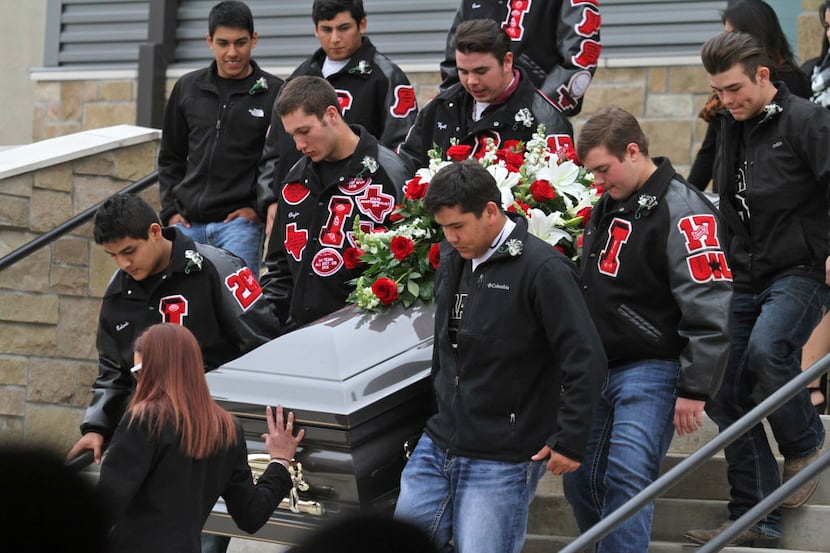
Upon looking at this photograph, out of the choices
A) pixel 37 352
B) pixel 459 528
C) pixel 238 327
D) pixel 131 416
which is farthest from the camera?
pixel 37 352

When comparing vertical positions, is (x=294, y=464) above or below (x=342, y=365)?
below

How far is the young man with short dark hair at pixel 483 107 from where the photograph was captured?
18.0 feet

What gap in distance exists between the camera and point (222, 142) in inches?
260

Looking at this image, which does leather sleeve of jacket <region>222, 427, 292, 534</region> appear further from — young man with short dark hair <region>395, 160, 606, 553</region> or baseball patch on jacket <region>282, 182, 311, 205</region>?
baseball patch on jacket <region>282, 182, 311, 205</region>

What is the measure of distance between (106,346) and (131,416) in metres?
1.45

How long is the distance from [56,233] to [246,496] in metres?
3.55

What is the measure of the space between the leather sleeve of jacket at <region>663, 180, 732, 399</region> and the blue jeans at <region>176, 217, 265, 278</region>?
2547 mm

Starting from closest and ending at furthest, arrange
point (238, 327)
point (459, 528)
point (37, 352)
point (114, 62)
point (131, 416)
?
point (131, 416), point (459, 528), point (238, 327), point (37, 352), point (114, 62)

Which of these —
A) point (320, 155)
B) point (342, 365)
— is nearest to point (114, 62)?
point (320, 155)

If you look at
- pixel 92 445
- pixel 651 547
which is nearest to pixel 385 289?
pixel 92 445

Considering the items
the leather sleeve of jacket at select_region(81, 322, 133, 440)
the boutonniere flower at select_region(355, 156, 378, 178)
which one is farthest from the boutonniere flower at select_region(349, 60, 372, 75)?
the leather sleeve of jacket at select_region(81, 322, 133, 440)

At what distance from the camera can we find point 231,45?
658 cm

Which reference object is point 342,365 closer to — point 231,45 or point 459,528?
point 459,528

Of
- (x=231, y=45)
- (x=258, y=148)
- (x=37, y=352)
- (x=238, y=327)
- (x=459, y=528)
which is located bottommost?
(x=37, y=352)
